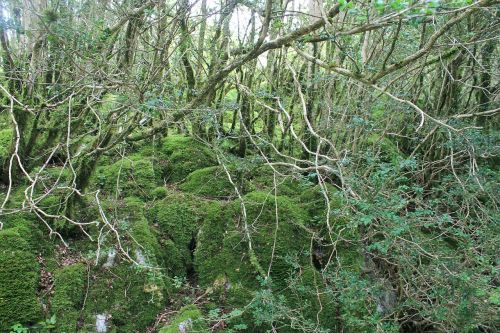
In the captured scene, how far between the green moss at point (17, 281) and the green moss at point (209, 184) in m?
2.17

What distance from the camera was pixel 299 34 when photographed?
3.64 m

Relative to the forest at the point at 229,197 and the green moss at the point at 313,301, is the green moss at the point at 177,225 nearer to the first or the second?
the forest at the point at 229,197

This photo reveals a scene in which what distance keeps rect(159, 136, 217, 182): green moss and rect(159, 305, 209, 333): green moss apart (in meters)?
2.30

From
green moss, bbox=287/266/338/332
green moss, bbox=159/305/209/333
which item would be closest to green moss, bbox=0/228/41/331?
green moss, bbox=159/305/209/333

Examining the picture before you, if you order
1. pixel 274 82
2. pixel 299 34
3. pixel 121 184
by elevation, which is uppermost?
pixel 299 34

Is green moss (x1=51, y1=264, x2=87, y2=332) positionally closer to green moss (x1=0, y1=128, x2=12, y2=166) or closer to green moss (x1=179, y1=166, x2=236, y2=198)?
green moss (x1=0, y1=128, x2=12, y2=166)

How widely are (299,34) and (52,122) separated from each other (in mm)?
3273

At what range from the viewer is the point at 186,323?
3932 millimetres

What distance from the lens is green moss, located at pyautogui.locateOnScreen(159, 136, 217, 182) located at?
605cm

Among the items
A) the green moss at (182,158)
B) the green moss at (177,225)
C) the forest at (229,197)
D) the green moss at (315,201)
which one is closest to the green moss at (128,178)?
the forest at (229,197)

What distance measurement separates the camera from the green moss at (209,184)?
559 centimetres

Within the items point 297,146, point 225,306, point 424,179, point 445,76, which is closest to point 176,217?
point 225,306

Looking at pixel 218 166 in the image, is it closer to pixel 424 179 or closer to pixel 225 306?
pixel 225 306

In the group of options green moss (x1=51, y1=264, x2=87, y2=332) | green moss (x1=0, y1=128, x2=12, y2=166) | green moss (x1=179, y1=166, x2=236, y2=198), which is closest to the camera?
green moss (x1=51, y1=264, x2=87, y2=332)
